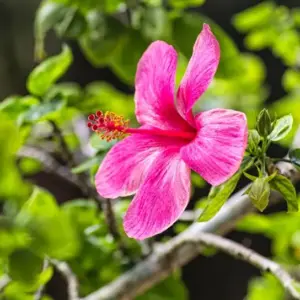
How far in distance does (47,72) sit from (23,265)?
246 mm

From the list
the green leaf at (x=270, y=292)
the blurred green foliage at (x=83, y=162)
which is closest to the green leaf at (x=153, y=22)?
the blurred green foliage at (x=83, y=162)

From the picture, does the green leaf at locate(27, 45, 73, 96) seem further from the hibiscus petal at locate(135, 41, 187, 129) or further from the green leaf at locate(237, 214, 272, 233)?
the green leaf at locate(237, 214, 272, 233)

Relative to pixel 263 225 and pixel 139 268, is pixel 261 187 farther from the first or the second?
pixel 263 225

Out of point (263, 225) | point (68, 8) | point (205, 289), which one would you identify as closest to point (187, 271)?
point (205, 289)

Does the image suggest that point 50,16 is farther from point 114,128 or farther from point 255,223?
point 255,223

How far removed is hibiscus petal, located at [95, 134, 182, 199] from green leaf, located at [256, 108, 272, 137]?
0.22ft

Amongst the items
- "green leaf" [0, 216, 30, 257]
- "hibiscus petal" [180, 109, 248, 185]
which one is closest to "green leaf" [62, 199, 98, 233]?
"green leaf" [0, 216, 30, 257]

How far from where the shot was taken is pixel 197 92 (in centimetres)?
50

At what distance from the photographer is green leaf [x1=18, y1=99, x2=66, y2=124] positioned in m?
0.68

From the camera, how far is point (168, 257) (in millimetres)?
761

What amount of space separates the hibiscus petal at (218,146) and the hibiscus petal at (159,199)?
2 centimetres

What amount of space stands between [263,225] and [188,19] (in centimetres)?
33

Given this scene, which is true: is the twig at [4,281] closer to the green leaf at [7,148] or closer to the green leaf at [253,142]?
the green leaf at [7,148]

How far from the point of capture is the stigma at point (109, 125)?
1.83 ft
